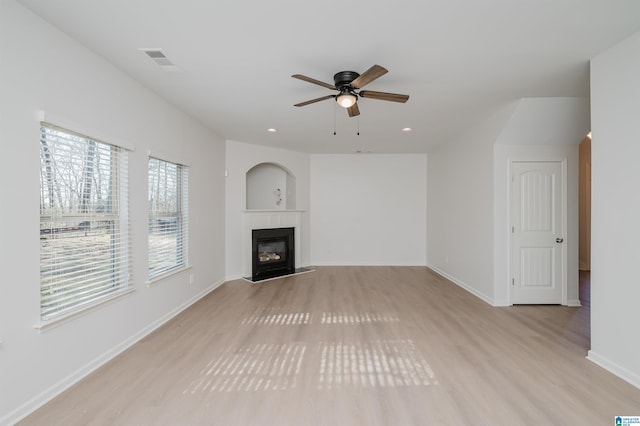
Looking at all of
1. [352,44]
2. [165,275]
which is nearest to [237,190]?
[165,275]

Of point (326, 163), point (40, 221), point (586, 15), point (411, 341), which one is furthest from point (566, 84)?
point (40, 221)

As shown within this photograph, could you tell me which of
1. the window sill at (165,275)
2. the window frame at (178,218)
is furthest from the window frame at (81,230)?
the window frame at (178,218)

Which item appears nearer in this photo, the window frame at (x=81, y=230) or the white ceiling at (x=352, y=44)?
the white ceiling at (x=352, y=44)

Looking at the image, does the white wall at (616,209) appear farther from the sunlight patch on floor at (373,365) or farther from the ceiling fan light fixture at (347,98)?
the ceiling fan light fixture at (347,98)

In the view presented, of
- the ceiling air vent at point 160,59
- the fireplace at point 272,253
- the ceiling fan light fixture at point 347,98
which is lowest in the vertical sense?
the fireplace at point 272,253

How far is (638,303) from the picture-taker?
7.04 feet

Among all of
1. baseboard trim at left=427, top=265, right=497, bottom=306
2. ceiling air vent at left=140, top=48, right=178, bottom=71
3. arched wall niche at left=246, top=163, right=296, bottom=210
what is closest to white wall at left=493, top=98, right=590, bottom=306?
baseboard trim at left=427, top=265, right=497, bottom=306

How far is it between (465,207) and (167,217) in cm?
461

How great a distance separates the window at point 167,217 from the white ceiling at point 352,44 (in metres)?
0.89

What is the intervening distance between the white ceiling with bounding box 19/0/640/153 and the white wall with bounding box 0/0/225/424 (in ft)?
0.67

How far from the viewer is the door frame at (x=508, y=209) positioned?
3863 millimetres

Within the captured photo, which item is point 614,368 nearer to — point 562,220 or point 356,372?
point 356,372

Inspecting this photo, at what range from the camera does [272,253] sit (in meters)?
5.91

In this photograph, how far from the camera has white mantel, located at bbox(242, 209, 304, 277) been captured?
555 cm
